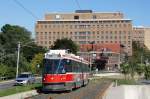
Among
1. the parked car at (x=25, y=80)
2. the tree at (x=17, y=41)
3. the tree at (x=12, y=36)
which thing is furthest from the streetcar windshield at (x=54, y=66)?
the tree at (x=12, y=36)

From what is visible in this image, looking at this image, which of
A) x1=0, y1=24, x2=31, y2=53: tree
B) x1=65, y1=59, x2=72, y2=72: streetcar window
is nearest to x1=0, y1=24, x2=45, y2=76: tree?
x1=0, y1=24, x2=31, y2=53: tree

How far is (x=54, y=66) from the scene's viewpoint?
40312mm

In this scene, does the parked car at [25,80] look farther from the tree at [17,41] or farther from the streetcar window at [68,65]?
the tree at [17,41]

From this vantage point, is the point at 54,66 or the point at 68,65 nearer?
the point at 54,66

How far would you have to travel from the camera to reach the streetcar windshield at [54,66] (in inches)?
1585

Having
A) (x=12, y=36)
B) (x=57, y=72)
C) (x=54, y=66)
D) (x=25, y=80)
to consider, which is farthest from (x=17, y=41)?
(x=57, y=72)

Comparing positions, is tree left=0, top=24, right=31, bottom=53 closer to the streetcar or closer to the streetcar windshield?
the streetcar

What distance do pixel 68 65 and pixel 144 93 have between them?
72.0 feet

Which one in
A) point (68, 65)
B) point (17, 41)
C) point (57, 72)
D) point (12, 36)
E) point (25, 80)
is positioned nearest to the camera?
point (57, 72)

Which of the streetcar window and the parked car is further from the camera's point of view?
the parked car

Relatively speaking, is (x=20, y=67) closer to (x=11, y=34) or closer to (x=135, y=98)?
(x=11, y=34)

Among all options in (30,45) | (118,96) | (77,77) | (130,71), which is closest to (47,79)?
(77,77)

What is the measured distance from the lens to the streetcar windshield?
40.2 meters

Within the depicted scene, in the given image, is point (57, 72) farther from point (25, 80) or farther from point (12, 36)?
point (12, 36)
